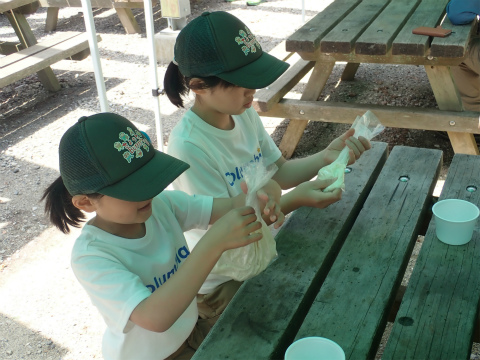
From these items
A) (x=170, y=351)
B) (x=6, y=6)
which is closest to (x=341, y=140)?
(x=170, y=351)

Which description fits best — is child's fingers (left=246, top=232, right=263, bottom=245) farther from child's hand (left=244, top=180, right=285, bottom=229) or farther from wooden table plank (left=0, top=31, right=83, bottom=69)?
wooden table plank (left=0, top=31, right=83, bottom=69)

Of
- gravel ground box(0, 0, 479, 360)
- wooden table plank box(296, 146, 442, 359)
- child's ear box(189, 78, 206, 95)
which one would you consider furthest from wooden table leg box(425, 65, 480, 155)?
child's ear box(189, 78, 206, 95)

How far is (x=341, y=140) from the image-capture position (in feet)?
6.95

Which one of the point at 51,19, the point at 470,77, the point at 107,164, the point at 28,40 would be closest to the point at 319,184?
the point at 107,164

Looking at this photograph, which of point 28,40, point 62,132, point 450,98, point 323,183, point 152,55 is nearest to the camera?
point 323,183

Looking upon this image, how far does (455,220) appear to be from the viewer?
1843 mm

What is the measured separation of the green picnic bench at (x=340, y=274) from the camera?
1.47 metres

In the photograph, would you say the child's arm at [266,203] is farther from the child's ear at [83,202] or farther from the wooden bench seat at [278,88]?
the wooden bench seat at [278,88]

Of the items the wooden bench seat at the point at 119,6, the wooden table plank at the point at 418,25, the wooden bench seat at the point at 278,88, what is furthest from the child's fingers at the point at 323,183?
the wooden bench seat at the point at 119,6

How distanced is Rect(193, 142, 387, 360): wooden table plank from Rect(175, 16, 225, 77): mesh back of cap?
588 millimetres

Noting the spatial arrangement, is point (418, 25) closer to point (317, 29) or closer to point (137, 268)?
point (317, 29)

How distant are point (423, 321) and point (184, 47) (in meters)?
1.11

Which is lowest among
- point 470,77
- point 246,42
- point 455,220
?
point 470,77

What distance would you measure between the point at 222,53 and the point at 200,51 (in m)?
0.07
